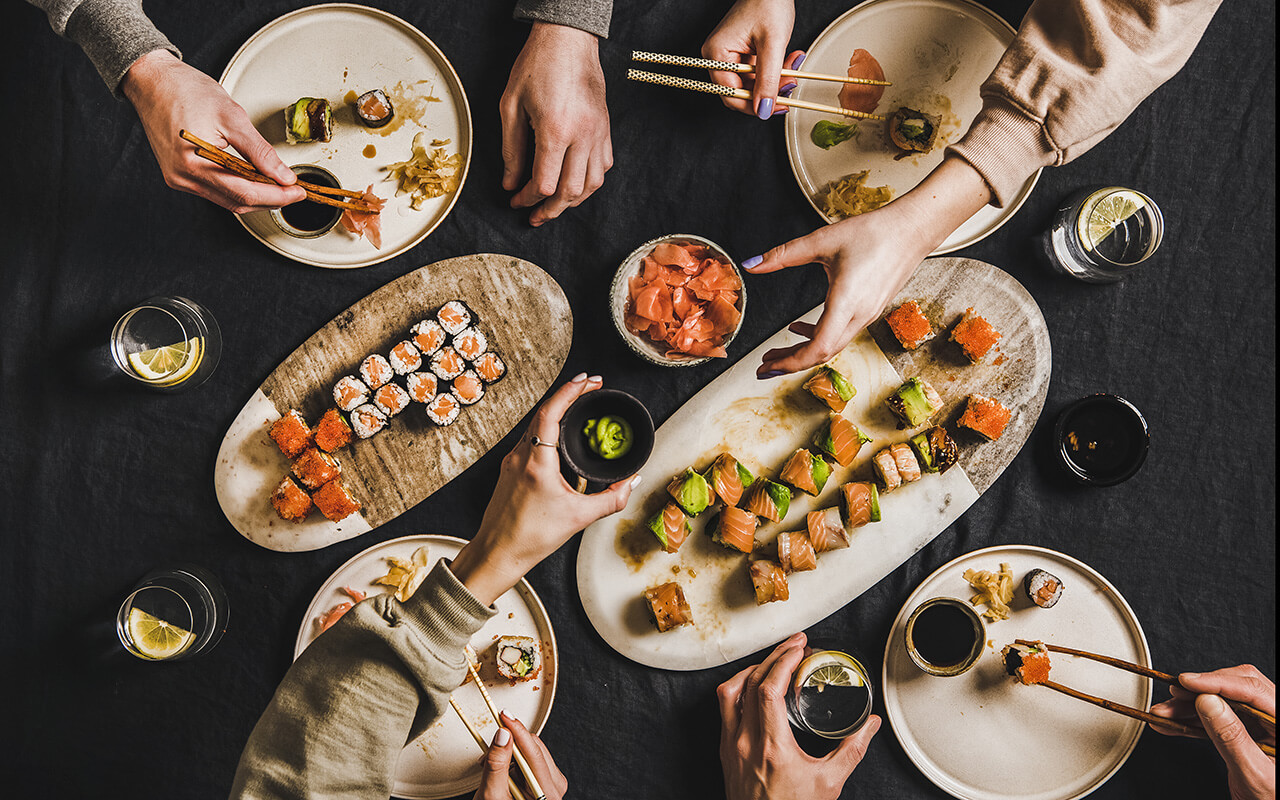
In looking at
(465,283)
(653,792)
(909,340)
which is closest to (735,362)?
(909,340)

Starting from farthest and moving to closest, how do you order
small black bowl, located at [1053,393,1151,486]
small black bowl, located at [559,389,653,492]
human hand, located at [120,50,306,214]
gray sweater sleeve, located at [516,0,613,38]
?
1. small black bowl, located at [1053,393,1151,486]
2. gray sweater sleeve, located at [516,0,613,38]
3. small black bowl, located at [559,389,653,492]
4. human hand, located at [120,50,306,214]

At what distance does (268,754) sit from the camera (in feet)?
5.95

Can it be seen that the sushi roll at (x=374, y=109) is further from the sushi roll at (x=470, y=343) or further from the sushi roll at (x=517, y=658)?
the sushi roll at (x=517, y=658)

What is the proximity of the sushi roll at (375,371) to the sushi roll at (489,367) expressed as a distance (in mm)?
284

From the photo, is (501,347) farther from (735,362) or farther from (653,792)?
(653,792)

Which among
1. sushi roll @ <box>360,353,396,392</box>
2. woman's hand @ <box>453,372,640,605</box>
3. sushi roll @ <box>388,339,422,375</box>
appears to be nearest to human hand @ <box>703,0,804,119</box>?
woman's hand @ <box>453,372,640,605</box>

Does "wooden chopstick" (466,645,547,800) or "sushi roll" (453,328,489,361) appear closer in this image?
"wooden chopstick" (466,645,547,800)

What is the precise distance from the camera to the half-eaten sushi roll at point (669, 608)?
7.41ft

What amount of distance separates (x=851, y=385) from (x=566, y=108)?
1240 millimetres

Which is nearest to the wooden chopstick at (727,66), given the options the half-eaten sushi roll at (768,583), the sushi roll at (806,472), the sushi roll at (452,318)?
the sushi roll at (452,318)

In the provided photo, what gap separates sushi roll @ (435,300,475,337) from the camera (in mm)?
2291

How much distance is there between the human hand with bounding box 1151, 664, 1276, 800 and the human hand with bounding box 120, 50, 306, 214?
3.10 metres

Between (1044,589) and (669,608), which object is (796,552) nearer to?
(669,608)

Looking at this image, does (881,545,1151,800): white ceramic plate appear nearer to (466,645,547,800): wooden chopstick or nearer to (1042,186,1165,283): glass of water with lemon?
(1042,186,1165,283): glass of water with lemon
